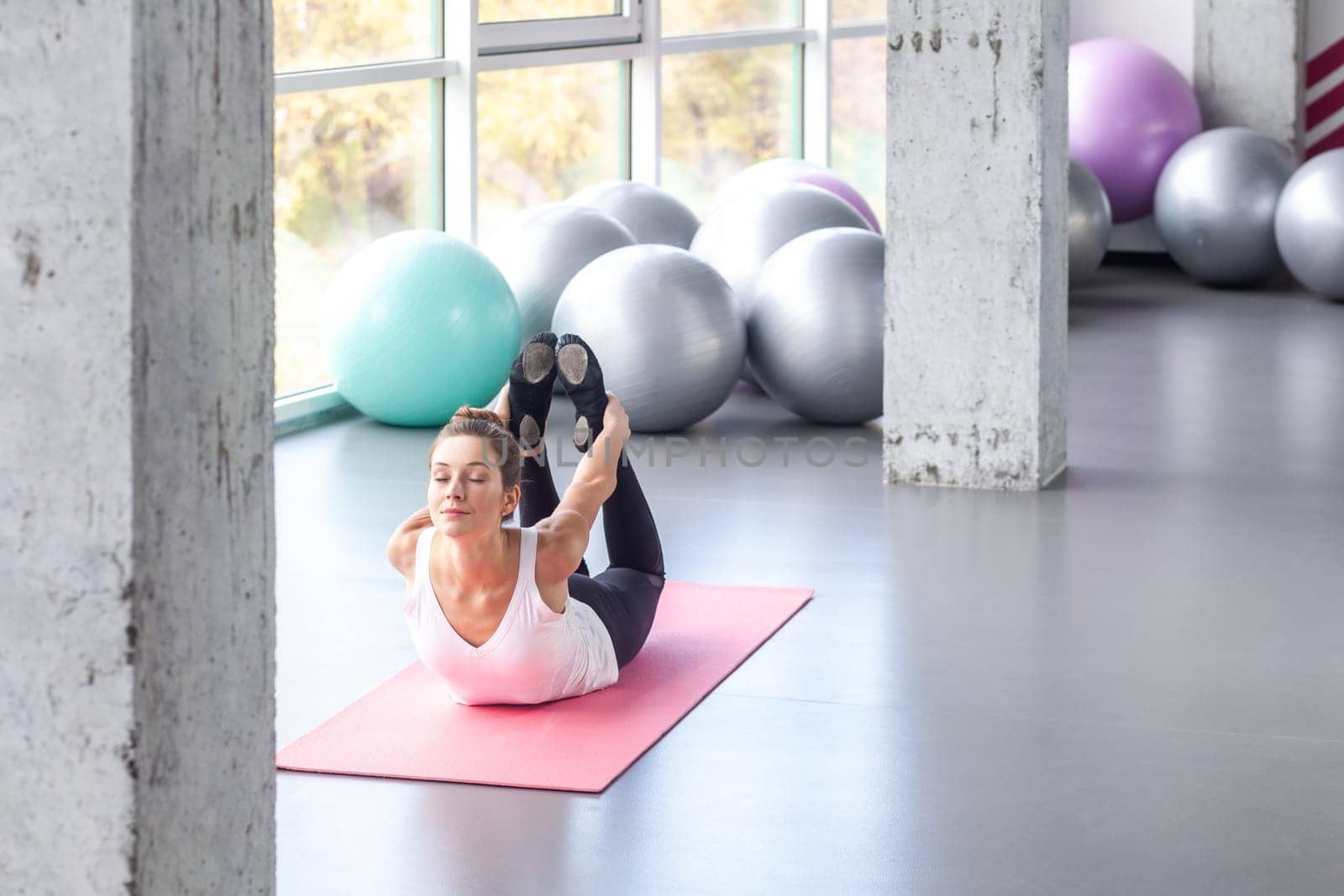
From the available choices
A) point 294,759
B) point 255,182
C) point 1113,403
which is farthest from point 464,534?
point 1113,403

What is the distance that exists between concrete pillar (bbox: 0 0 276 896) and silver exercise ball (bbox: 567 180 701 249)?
5726 millimetres

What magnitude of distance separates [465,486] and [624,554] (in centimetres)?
66

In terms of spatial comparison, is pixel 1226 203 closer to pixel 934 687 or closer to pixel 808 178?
pixel 808 178

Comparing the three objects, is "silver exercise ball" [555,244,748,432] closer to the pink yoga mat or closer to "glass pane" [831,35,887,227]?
the pink yoga mat

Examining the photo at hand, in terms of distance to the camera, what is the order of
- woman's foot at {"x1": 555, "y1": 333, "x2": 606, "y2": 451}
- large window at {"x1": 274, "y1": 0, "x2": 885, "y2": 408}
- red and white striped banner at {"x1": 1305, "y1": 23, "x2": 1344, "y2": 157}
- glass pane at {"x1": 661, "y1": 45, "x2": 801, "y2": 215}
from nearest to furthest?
woman's foot at {"x1": 555, "y1": 333, "x2": 606, "y2": 451} → large window at {"x1": 274, "y1": 0, "x2": 885, "y2": 408} → glass pane at {"x1": 661, "y1": 45, "x2": 801, "y2": 215} → red and white striped banner at {"x1": 1305, "y1": 23, "x2": 1344, "y2": 157}

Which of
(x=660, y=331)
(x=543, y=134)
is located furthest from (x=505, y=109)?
(x=660, y=331)

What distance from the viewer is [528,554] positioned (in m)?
3.28

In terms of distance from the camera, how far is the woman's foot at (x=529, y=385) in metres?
3.66

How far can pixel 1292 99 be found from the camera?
1034cm

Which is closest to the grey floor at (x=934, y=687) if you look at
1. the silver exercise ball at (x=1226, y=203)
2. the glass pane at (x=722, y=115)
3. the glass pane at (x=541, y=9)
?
the glass pane at (x=541, y=9)

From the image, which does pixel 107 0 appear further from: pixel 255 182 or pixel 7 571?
pixel 7 571

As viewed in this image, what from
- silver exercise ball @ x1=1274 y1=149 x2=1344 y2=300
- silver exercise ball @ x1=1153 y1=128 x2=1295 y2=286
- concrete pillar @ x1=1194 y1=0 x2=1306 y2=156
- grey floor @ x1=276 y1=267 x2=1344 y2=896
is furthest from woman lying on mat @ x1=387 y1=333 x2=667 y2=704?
concrete pillar @ x1=1194 y1=0 x2=1306 y2=156

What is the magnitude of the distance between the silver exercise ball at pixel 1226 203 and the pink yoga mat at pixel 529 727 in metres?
6.11

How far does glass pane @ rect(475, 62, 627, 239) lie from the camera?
752cm
